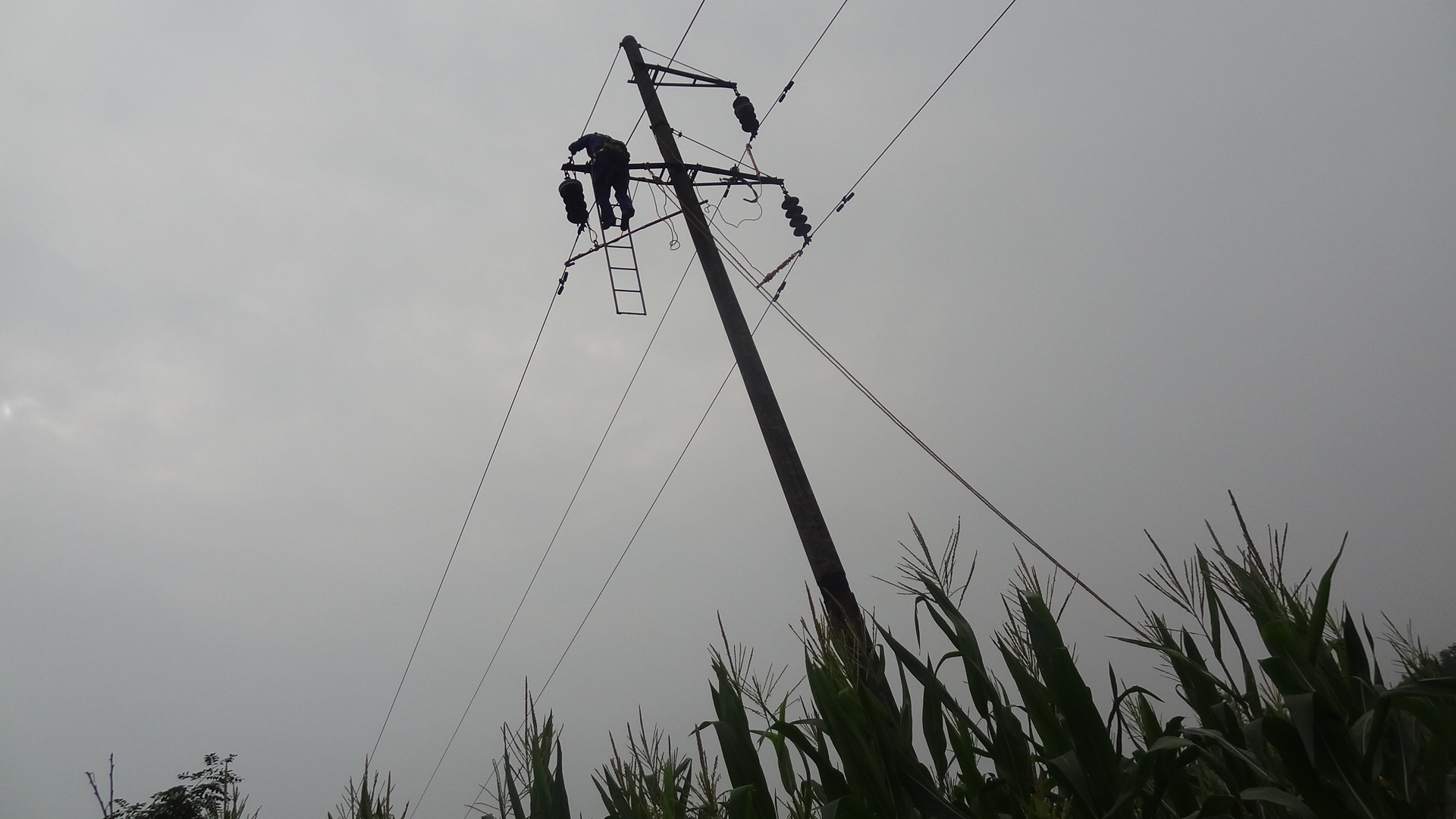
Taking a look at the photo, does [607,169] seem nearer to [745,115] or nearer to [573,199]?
[573,199]

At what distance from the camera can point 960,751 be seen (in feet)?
7.71

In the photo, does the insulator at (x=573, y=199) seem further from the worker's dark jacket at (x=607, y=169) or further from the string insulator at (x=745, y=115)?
the string insulator at (x=745, y=115)

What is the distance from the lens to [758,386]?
573 cm

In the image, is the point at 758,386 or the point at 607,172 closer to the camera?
the point at 758,386

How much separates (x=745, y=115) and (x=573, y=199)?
2.02 meters

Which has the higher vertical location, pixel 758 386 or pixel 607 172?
pixel 607 172

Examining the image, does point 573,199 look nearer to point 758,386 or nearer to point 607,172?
point 607,172

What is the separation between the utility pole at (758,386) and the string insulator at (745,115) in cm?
92

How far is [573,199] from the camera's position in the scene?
24.3ft

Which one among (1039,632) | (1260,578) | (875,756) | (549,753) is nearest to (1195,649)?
(1260,578)

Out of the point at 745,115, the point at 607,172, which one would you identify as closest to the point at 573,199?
the point at 607,172

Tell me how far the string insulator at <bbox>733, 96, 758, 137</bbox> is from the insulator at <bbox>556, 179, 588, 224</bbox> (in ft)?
6.01

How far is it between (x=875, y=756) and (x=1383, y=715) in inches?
46.2

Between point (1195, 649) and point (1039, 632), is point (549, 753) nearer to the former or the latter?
point (1039, 632)
